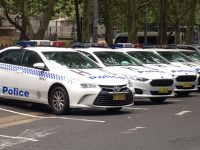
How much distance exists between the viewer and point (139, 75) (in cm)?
1554

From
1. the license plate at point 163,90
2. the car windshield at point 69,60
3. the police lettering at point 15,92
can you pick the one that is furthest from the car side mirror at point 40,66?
the license plate at point 163,90

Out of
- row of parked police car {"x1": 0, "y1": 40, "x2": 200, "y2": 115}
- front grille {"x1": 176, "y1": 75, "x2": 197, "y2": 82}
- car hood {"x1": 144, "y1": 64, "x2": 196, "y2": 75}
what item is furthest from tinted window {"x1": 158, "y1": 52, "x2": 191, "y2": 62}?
row of parked police car {"x1": 0, "y1": 40, "x2": 200, "y2": 115}

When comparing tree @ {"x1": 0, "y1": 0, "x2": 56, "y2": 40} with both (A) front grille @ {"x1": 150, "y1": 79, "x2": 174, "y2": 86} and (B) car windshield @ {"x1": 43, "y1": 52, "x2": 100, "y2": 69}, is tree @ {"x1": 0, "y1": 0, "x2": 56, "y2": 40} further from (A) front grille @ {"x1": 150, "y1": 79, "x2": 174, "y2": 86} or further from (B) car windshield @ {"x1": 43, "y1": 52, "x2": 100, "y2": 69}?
(B) car windshield @ {"x1": 43, "y1": 52, "x2": 100, "y2": 69}

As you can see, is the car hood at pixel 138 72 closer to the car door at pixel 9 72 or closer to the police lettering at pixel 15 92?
the car door at pixel 9 72

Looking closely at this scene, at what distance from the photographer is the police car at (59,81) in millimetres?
12664

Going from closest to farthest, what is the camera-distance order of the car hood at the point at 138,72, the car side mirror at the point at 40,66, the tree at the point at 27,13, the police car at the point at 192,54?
1. the car side mirror at the point at 40,66
2. the car hood at the point at 138,72
3. the tree at the point at 27,13
4. the police car at the point at 192,54

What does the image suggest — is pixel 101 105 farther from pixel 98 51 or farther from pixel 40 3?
pixel 40 3

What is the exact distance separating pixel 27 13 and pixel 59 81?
11649 millimetres

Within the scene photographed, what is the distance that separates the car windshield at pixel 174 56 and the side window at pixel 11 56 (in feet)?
24.8

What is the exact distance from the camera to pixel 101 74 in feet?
43.3

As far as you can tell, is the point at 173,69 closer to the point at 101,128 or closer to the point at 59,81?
the point at 59,81

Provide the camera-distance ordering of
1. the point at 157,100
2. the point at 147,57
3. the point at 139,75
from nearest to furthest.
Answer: the point at 139,75 → the point at 157,100 → the point at 147,57

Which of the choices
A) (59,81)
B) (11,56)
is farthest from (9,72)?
(59,81)

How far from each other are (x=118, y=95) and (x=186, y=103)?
149 inches
